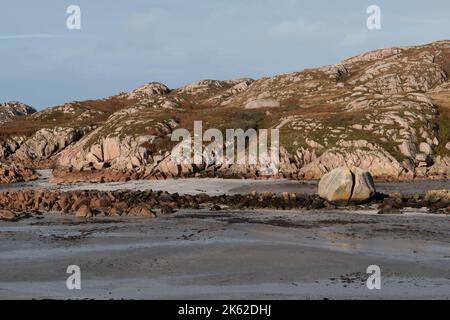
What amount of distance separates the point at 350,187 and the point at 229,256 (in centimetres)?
2387

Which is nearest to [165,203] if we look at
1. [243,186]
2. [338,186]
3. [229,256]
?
[338,186]

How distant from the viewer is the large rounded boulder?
48.1 metres

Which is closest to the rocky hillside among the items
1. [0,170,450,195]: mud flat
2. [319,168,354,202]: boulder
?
[0,170,450,195]: mud flat

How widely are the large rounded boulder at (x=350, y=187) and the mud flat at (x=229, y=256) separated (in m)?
6.47

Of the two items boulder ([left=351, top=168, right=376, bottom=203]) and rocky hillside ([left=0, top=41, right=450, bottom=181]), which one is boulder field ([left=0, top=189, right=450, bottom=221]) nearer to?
boulder ([left=351, top=168, right=376, bottom=203])

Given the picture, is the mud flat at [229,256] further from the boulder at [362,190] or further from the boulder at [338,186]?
the boulder at [338,186]

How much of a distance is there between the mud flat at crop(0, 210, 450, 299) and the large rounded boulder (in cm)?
647

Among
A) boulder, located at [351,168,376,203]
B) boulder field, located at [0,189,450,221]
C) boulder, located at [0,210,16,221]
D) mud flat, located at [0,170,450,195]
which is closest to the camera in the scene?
boulder, located at [0,210,16,221]

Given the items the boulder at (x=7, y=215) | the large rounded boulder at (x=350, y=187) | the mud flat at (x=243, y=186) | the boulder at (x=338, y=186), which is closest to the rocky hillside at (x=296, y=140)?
the mud flat at (x=243, y=186)

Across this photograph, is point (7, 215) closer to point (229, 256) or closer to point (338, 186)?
point (229, 256)

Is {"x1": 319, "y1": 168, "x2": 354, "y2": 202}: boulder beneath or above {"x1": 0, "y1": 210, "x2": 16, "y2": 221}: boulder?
above

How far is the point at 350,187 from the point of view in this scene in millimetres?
48219
